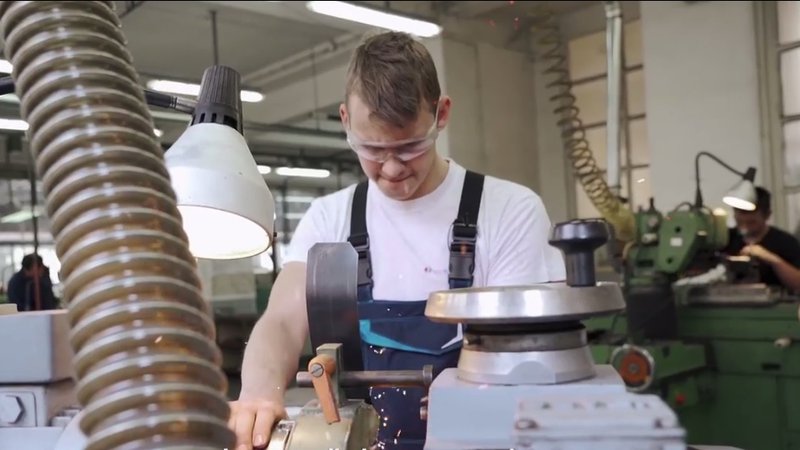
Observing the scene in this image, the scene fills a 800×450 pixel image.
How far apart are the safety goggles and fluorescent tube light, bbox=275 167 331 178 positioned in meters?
6.09

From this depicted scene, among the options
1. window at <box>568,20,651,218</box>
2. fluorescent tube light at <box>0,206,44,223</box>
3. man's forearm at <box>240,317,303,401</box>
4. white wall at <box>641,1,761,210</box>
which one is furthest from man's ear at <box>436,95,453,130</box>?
fluorescent tube light at <box>0,206,44,223</box>

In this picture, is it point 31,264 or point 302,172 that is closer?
point 31,264

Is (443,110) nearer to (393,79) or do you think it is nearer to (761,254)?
(393,79)

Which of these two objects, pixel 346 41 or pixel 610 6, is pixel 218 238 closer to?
pixel 610 6

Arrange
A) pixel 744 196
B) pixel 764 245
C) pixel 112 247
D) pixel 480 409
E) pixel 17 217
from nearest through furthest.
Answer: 1. pixel 112 247
2. pixel 480 409
3. pixel 744 196
4. pixel 764 245
5. pixel 17 217

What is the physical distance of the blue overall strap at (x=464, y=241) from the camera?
1.16 meters

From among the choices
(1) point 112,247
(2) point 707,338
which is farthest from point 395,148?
(2) point 707,338

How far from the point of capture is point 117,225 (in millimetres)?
426

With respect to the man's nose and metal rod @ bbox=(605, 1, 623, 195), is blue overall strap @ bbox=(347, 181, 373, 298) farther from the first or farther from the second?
metal rod @ bbox=(605, 1, 623, 195)

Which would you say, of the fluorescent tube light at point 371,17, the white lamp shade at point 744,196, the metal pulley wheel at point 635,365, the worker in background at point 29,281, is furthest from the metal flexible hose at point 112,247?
the fluorescent tube light at point 371,17

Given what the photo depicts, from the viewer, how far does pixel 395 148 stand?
3.46ft

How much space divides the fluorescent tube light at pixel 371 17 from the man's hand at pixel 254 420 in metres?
3.52

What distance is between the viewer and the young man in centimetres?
104

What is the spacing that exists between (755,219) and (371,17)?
2.42m
